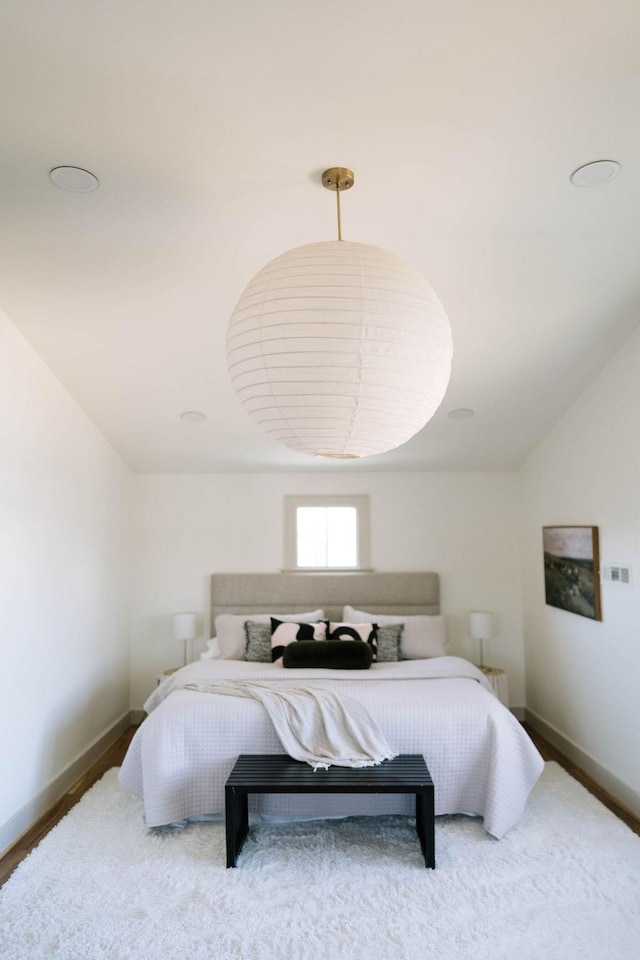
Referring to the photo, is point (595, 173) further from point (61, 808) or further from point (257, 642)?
point (61, 808)

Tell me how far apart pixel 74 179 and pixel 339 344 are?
1.36m

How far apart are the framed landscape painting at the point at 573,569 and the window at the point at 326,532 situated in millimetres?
1463

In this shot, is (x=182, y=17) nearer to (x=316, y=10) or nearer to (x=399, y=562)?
(x=316, y=10)

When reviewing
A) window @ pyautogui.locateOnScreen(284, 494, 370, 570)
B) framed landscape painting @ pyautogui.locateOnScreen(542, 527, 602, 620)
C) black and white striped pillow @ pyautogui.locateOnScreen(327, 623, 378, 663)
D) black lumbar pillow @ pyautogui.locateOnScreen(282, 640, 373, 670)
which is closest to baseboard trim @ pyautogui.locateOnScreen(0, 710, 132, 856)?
black lumbar pillow @ pyautogui.locateOnScreen(282, 640, 373, 670)

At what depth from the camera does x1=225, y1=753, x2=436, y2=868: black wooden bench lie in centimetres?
284

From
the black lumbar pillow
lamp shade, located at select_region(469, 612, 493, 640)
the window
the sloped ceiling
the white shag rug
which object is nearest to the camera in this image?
the sloped ceiling

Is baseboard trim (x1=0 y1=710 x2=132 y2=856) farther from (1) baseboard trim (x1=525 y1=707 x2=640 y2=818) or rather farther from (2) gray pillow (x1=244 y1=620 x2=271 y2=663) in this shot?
(1) baseboard trim (x1=525 y1=707 x2=640 y2=818)

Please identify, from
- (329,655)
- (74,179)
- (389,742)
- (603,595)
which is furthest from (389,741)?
(74,179)

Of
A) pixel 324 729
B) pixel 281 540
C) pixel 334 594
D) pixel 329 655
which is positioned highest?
pixel 281 540

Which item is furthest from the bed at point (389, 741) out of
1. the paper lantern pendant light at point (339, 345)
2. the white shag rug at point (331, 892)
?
the paper lantern pendant light at point (339, 345)

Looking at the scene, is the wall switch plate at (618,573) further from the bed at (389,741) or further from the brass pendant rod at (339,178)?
the brass pendant rod at (339,178)

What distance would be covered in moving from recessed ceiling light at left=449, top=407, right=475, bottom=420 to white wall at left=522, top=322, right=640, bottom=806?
2.06ft

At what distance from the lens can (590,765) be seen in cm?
383

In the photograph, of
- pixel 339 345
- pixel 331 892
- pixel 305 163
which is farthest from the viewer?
pixel 331 892
